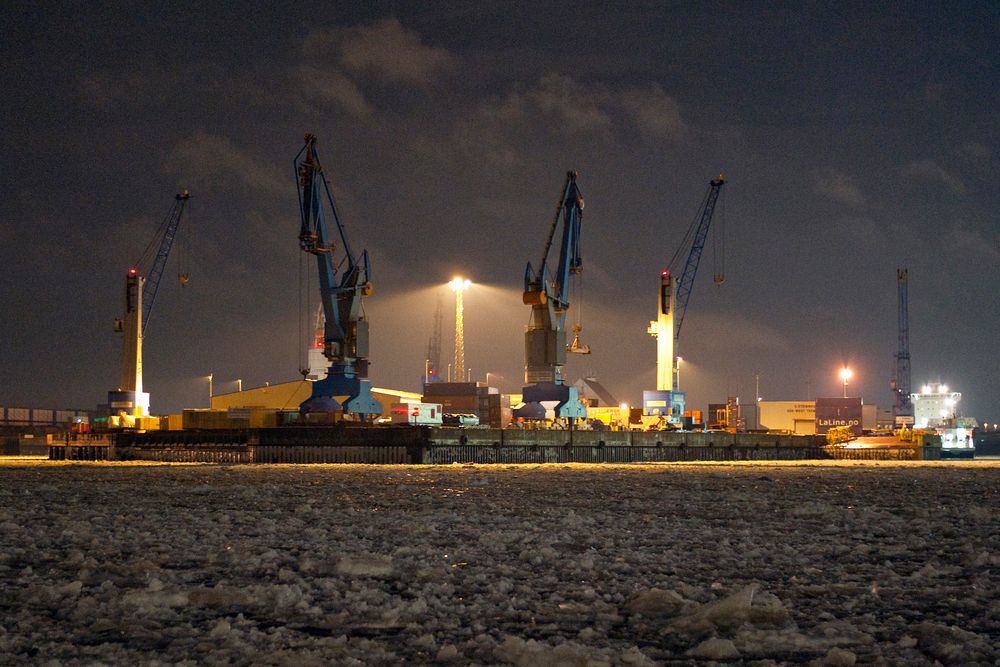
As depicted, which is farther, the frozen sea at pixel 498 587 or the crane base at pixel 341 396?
the crane base at pixel 341 396

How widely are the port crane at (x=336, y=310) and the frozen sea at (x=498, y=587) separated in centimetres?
5389

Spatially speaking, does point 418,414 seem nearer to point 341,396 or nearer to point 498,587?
point 341,396

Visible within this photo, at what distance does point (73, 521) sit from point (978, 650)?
13004 millimetres

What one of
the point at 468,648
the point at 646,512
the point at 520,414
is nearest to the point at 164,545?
the point at 468,648

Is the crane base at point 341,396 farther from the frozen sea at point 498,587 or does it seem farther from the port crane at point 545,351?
the frozen sea at point 498,587


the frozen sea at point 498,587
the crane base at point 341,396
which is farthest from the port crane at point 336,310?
the frozen sea at point 498,587

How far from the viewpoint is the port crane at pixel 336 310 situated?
230 feet

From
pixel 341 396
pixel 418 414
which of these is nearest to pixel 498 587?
pixel 418 414

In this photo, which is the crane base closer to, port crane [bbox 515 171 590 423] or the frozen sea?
port crane [bbox 515 171 590 423]

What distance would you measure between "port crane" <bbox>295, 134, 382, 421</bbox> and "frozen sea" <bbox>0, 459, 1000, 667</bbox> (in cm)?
5389

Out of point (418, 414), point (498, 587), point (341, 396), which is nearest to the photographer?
point (498, 587)

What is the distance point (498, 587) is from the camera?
27.2 ft

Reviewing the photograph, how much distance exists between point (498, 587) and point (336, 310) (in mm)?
67918

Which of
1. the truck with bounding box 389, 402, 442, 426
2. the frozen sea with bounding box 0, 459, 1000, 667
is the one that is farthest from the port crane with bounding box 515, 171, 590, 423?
the frozen sea with bounding box 0, 459, 1000, 667
